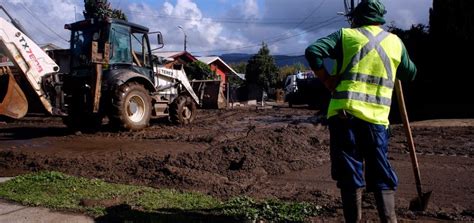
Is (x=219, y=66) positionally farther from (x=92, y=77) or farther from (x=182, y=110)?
(x=92, y=77)

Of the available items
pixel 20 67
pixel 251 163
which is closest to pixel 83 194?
pixel 251 163

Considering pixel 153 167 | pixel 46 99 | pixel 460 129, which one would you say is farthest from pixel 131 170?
pixel 460 129

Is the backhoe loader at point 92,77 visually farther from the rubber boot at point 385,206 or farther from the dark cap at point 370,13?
the rubber boot at point 385,206

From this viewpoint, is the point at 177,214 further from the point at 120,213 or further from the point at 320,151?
the point at 320,151

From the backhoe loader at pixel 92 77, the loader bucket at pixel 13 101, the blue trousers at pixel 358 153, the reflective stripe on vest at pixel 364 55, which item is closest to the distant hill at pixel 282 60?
the backhoe loader at pixel 92 77

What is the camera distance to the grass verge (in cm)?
495

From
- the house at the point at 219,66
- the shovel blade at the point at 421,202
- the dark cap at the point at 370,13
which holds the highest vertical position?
the house at the point at 219,66

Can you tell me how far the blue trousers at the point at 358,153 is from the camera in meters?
3.91

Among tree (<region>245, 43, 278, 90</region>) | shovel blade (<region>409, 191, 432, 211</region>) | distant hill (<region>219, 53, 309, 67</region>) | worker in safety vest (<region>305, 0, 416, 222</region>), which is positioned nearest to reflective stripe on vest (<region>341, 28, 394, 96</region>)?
worker in safety vest (<region>305, 0, 416, 222</region>)

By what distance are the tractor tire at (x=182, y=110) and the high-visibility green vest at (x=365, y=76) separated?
1106 cm

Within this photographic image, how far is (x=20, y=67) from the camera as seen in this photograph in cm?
1181

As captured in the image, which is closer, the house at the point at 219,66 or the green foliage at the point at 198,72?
the green foliage at the point at 198,72

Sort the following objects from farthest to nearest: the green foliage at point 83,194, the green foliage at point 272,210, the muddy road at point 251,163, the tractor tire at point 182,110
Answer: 1. the tractor tire at point 182,110
2. the muddy road at point 251,163
3. the green foliage at point 83,194
4. the green foliage at point 272,210

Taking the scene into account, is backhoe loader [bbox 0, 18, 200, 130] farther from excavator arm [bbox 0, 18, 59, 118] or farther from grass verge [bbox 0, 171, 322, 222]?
grass verge [bbox 0, 171, 322, 222]
